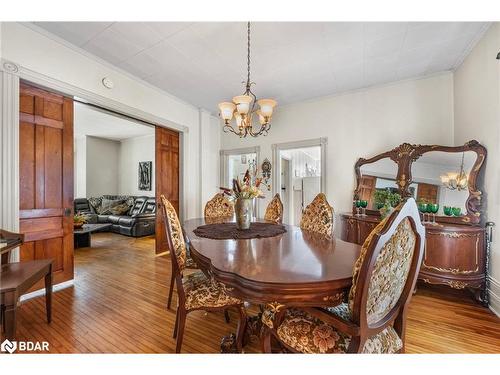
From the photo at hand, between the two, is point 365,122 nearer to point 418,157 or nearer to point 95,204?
point 418,157

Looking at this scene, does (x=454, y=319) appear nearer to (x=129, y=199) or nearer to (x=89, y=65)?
(x=89, y=65)

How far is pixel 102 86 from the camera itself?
2.78 meters

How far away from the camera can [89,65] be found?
8.68 feet

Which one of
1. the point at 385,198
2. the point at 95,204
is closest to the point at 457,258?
the point at 385,198

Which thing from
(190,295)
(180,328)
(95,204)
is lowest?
(180,328)

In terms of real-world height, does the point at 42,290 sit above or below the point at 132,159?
below

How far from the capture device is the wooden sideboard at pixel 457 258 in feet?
7.22

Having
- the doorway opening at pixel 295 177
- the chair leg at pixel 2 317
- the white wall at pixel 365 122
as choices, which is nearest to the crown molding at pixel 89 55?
the white wall at pixel 365 122

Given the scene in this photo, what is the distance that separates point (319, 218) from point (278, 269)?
3.88ft

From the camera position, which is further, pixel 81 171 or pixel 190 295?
pixel 81 171
